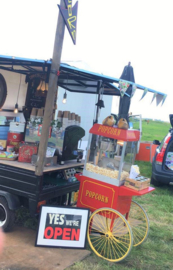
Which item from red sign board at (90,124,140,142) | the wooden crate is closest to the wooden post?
red sign board at (90,124,140,142)

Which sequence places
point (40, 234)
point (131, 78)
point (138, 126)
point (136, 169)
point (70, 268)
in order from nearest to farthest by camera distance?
1. point (70, 268)
2. point (40, 234)
3. point (136, 169)
4. point (131, 78)
5. point (138, 126)

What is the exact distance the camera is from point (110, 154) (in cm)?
394

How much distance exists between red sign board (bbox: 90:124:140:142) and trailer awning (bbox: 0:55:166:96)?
2.66 ft

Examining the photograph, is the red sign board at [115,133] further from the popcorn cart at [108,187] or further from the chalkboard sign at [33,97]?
the chalkboard sign at [33,97]

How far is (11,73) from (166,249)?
440 cm

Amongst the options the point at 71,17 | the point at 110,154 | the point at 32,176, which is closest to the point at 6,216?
the point at 32,176

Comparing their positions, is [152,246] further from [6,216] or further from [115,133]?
[6,216]

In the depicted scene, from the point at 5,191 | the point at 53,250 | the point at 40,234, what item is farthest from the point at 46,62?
the point at 53,250

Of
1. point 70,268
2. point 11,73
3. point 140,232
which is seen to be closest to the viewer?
point 70,268

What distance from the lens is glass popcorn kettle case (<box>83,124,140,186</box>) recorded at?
3721 mm

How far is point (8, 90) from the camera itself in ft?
18.8

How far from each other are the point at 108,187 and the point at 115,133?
0.75 metres

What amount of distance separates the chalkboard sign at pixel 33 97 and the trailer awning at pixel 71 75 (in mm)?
241

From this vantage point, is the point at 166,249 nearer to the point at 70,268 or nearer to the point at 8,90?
the point at 70,268
